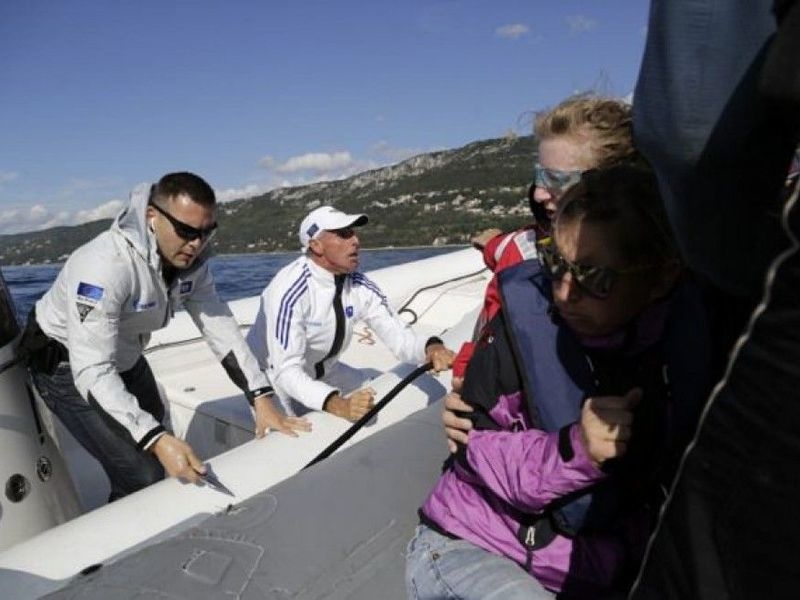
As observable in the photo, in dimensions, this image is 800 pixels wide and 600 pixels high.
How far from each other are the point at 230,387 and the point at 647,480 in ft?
11.0

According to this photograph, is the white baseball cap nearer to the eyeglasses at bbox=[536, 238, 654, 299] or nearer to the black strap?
the black strap

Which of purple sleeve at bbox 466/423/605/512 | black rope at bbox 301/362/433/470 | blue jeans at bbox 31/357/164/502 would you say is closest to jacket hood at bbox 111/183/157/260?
blue jeans at bbox 31/357/164/502

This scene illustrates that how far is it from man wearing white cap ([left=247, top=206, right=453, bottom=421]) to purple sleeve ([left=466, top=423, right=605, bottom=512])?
5.81 feet

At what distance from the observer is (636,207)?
1.06 metres

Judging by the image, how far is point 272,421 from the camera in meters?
2.81

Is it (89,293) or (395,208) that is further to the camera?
(395,208)

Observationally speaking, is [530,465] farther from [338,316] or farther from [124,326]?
[338,316]

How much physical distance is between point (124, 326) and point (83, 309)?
341mm

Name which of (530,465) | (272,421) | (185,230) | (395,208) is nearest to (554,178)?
(530,465)

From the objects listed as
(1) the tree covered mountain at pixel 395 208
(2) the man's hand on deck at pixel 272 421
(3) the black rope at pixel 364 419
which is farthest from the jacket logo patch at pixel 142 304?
(1) the tree covered mountain at pixel 395 208

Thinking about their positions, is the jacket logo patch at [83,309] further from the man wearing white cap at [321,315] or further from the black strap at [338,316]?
the black strap at [338,316]

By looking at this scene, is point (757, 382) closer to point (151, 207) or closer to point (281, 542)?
point (281, 542)

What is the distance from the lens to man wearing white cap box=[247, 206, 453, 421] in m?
3.18

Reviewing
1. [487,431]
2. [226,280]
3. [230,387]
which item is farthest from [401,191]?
[487,431]
